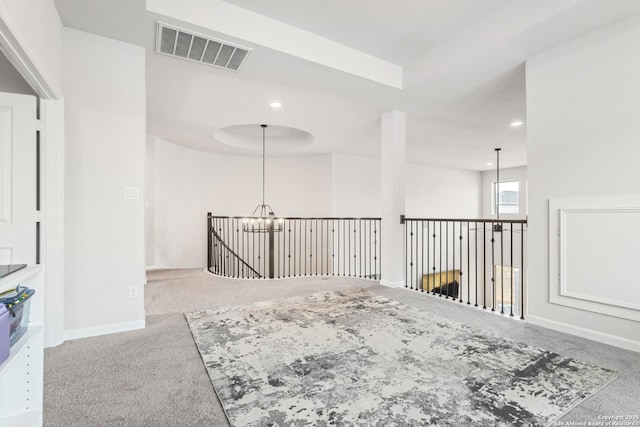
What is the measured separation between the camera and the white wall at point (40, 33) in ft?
4.99

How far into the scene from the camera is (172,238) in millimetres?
6344

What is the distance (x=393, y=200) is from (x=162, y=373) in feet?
11.3

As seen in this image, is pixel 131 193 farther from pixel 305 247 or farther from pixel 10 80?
pixel 305 247

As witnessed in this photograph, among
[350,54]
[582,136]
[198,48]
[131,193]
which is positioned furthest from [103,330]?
[582,136]

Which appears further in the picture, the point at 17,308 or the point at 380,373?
the point at 380,373

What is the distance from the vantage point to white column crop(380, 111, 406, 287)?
14.2ft

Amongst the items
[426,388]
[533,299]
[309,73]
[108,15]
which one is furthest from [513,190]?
[108,15]

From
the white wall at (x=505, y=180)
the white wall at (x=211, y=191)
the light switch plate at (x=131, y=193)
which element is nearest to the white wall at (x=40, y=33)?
the light switch plate at (x=131, y=193)

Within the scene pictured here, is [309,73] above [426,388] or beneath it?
above

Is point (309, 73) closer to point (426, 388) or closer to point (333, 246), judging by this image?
point (426, 388)

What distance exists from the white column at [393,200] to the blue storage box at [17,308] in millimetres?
3790

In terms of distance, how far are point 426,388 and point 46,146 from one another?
10.7 ft

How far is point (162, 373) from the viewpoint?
1.94 metres

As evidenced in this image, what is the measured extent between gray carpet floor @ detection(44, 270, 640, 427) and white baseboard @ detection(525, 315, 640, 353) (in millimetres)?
72
